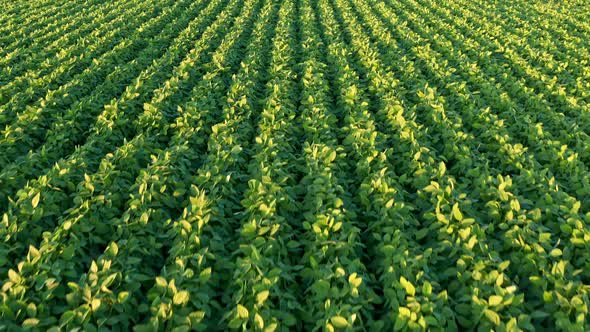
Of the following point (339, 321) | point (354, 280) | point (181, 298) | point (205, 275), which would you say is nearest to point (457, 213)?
point (354, 280)

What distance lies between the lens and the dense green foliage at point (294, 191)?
10.7 feet

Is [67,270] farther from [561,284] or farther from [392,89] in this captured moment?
[392,89]

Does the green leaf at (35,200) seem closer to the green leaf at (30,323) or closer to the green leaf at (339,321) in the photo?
the green leaf at (30,323)

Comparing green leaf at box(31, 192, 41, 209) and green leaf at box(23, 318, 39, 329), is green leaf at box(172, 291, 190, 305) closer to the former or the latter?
green leaf at box(23, 318, 39, 329)

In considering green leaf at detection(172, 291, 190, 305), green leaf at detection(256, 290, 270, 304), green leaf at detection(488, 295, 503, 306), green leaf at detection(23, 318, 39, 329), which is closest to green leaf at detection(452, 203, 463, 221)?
green leaf at detection(488, 295, 503, 306)

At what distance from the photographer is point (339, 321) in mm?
2984

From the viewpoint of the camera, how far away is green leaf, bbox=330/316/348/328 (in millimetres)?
2975

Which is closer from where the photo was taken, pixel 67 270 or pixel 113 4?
pixel 67 270

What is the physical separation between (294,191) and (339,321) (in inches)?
81.8

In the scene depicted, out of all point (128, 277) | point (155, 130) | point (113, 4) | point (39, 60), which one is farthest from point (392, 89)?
point (113, 4)

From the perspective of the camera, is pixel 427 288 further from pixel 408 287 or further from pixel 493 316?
pixel 493 316

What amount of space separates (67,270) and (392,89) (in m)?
5.89

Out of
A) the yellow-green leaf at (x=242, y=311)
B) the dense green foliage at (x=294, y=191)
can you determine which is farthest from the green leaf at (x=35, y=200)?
the yellow-green leaf at (x=242, y=311)

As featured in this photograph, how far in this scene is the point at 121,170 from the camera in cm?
521
